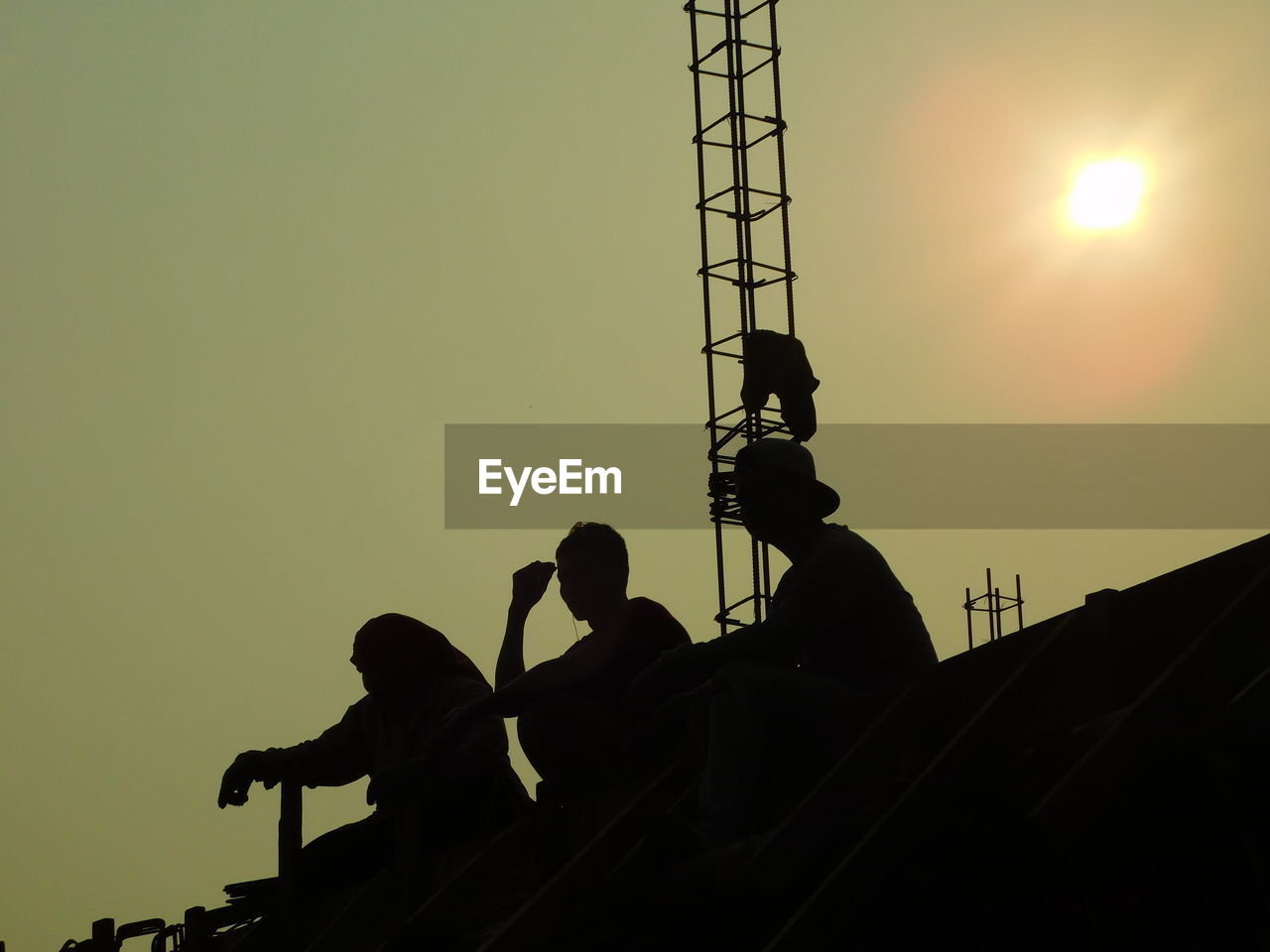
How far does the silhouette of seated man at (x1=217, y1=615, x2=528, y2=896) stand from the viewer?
25.1 feet

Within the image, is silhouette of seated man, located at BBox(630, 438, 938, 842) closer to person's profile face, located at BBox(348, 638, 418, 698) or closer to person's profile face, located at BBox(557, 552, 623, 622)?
person's profile face, located at BBox(557, 552, 623, 622)

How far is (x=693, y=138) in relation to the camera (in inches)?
779

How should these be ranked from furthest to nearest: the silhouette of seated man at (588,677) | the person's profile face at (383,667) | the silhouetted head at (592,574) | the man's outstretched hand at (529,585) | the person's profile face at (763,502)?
the man's outstretched hand at (529,585)
the person's profile face at (383,667)
the silhouetted head at (592,574)
the silhouette of seated man at (588,677)
the person's profile face at (763,502)

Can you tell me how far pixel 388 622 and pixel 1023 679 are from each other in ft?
12.4

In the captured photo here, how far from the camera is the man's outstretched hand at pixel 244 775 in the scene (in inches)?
315

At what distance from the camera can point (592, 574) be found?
746cm

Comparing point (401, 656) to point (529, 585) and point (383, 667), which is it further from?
point (529, 585)

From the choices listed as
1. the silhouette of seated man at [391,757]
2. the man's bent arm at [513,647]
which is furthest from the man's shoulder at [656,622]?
→ the man's bent arm at [513,647]

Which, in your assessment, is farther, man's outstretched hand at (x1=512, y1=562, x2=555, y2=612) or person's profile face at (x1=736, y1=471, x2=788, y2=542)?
man's outstretched hand at (x1=512, y1=562, x2=555, y2=612)

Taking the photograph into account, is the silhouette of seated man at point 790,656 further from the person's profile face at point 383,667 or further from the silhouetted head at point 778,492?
the person's profile face at point 383,667

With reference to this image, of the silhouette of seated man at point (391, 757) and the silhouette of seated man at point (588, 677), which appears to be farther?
the silhouette of seated man at point (391, 757)

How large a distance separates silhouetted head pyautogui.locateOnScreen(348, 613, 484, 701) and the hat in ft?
7.81

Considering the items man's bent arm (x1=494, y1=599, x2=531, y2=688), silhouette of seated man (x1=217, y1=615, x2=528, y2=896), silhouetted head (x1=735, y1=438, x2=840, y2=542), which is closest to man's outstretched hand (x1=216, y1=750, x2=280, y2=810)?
silhouette of seated man (x1=217, y1=615, x2=528, y2=896)

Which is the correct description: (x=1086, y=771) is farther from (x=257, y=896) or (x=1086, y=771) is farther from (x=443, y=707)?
(x=257, y=896)
